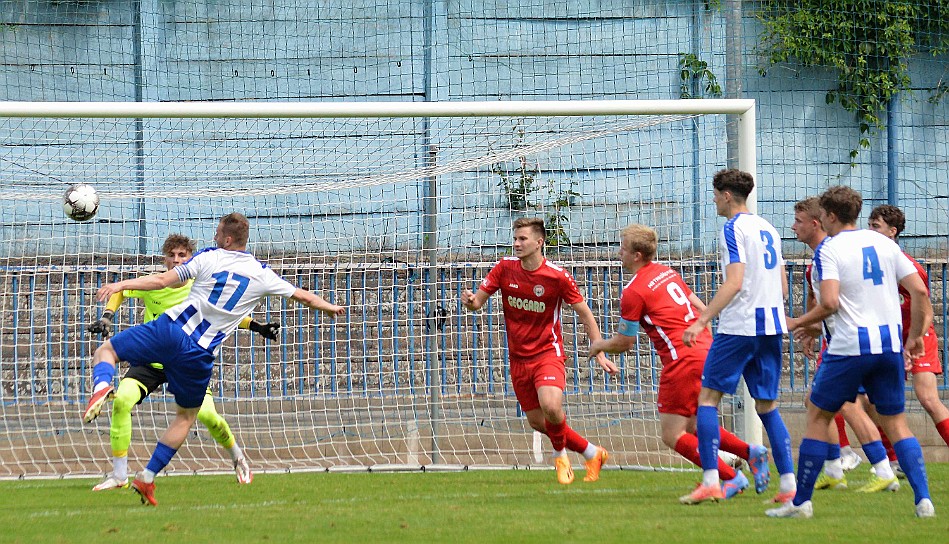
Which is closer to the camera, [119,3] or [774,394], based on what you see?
[774,394]

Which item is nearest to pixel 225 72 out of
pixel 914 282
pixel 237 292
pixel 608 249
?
pixel 608 249

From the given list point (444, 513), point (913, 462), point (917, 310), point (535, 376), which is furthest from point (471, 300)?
point (913, 462)

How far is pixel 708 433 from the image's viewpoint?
6297mm

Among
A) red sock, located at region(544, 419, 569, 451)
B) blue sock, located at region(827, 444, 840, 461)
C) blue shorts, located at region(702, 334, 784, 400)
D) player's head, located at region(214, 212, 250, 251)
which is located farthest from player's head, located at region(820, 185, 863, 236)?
player's head, located at region(214, 212, 250, 251)

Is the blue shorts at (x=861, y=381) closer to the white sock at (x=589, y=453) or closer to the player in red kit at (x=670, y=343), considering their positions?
the player in red kit at (x=670, y=343)

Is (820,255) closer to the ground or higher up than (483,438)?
higher up

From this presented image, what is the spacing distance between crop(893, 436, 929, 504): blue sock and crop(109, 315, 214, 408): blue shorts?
13.6 ft

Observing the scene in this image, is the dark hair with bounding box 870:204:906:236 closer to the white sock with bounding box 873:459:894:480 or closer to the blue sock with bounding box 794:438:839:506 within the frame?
the white sock with bounding box 873:459:894:480

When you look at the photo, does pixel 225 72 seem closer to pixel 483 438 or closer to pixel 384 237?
pixel 384 237

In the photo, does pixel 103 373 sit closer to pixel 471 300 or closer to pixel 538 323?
pixel 471 300

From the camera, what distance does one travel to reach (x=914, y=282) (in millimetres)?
5719

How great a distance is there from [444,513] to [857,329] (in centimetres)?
254

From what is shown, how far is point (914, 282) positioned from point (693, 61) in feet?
28.1

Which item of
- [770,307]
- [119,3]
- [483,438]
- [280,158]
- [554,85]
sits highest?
[119,3]
